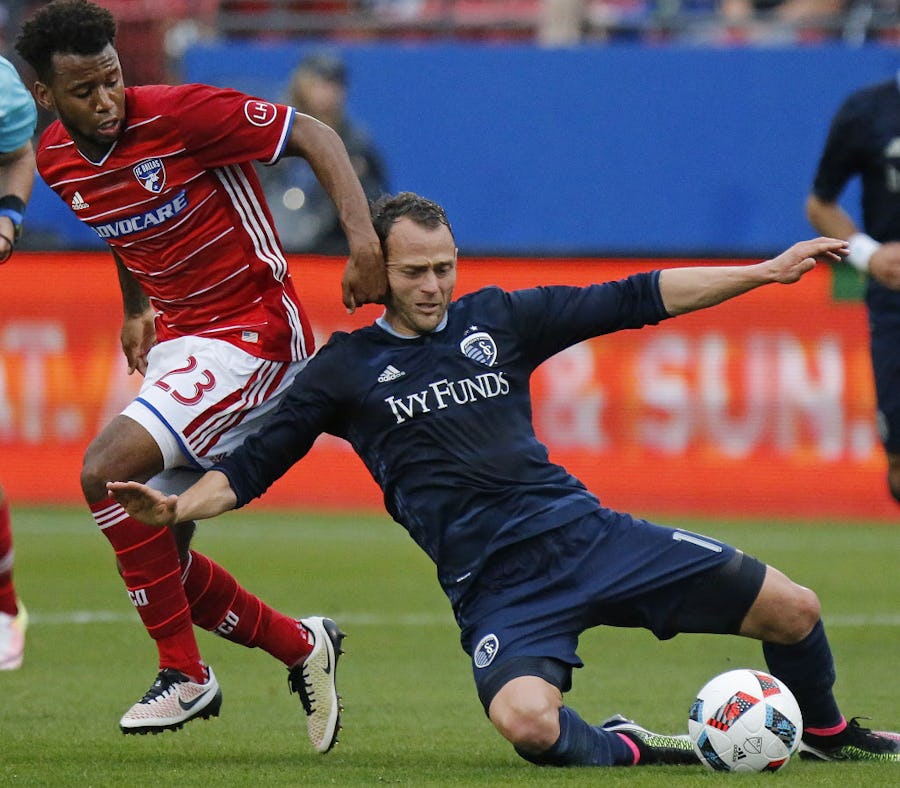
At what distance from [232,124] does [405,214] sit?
2.26ft

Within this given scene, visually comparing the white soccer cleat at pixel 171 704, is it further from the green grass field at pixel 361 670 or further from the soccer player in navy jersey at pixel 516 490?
the soccer player in navy jersey at pixel 516 490

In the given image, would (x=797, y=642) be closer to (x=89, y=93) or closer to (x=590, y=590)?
(x=590, y=590)

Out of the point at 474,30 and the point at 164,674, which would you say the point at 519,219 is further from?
the point at 164,674

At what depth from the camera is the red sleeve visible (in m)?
5.33

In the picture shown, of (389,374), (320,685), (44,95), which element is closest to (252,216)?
(44,95)

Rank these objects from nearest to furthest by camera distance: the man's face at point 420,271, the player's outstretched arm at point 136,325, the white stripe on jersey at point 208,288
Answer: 1. the man's face at point 420,271
2. the white stripe on jersey at point 208,288
3. the player's outstretched arm at point 136,325

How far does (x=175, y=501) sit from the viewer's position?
4.61 m

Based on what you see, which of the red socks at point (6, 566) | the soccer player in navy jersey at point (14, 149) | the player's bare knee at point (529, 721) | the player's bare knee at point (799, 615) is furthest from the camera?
the red socks at point (6, 566)

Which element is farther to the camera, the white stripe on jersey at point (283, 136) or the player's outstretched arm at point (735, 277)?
the white stripe on jersey at point (283, 136)

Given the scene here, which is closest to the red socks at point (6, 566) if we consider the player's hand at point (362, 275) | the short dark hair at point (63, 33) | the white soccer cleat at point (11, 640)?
the white soccer cleat at point (11, 640)

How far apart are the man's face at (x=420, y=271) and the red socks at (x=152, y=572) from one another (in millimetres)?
1063

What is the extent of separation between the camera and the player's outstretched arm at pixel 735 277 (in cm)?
480

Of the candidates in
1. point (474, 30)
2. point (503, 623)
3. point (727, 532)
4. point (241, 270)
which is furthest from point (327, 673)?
point (474, 30)

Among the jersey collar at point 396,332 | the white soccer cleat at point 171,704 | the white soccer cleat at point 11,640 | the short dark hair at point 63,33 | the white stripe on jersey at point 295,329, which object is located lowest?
the white soccer cleat at point 11,640
